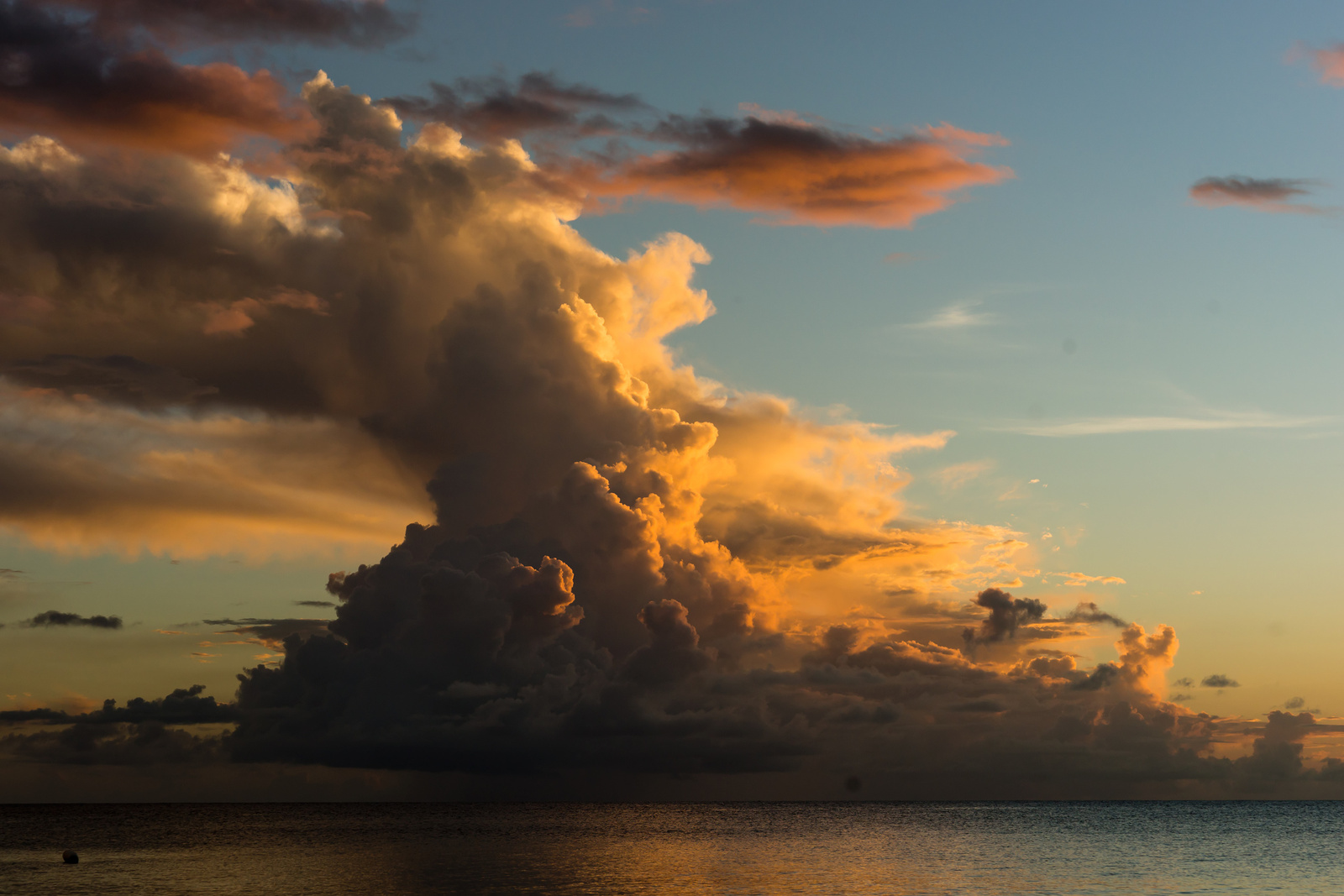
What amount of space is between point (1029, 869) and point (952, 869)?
9.35m

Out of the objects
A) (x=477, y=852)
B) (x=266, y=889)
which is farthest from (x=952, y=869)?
(x=266, y=889)

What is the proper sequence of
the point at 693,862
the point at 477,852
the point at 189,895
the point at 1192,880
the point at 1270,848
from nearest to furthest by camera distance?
the point at 189,895
the point at 1192,880
the point at 693,862
the point at 477,852
the point at 1270,848

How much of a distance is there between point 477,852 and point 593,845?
29327 mm

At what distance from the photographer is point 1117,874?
128375 millimetres

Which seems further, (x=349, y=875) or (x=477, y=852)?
(x=477, y=852)

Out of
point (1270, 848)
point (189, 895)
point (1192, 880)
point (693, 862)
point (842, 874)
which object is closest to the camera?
point (189, 895)

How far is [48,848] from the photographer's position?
186m

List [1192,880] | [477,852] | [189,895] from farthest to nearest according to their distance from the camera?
1. [477,852]
2. [1192,880]
3. [189,895]

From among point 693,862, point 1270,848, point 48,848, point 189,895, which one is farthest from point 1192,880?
point 48,848

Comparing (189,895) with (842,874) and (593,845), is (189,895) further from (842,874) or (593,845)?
(593,845)

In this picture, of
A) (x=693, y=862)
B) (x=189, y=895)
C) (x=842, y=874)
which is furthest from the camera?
(x=693, y=862)

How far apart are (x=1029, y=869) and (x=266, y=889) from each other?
3512 inches

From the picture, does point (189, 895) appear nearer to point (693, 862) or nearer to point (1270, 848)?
point (693, 862)

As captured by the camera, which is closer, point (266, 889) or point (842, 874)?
point (266, 889)
